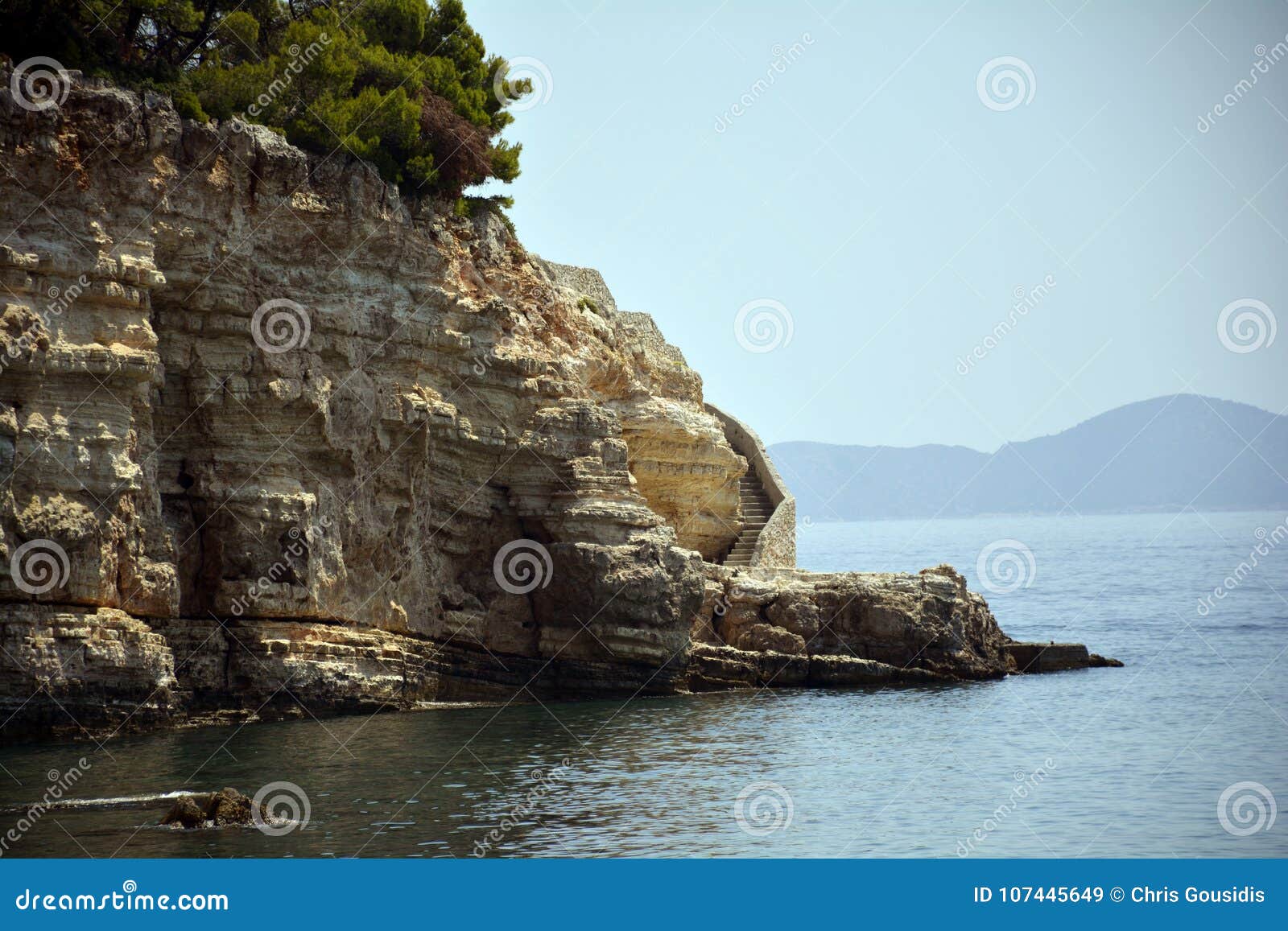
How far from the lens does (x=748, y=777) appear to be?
25719 millimetres

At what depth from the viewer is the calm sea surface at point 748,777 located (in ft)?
68.4

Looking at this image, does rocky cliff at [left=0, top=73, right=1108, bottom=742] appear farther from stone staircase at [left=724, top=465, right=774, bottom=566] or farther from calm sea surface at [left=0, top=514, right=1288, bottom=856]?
stone staircase at [left=724, top=465, right=774, bottom=566]

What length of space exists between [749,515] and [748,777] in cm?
2070

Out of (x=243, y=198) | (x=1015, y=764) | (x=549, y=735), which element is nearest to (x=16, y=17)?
(x=243, y=198)

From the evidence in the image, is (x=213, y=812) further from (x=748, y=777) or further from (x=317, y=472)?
(x=317, y=472)

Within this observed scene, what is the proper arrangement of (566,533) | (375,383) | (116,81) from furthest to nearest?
1. (566,533)
2. (375,383)
3. (116,81)

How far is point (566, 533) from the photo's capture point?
116 ft

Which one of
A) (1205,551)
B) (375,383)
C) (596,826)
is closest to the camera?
(596,826)

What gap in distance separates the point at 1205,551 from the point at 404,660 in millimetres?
88877

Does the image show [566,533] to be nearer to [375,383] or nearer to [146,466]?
[375,383]

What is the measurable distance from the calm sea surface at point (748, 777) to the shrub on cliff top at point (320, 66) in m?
12.7

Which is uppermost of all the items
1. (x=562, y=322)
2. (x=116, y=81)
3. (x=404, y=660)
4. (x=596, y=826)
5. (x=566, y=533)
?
(x=116, y=81)

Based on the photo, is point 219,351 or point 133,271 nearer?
point 133,271

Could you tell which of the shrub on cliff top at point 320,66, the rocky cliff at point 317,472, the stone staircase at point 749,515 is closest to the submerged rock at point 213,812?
the rocky cliff at point 317,472
